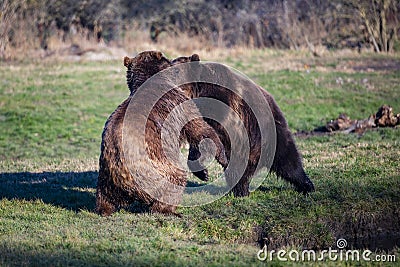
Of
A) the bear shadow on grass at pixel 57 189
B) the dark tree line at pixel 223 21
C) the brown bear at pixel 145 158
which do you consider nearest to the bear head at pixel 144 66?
the brown bear at pixel 145 158

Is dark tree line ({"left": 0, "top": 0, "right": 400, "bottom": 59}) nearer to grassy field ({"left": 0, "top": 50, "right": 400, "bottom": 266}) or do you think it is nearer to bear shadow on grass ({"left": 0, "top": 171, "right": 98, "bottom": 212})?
grassy field ({"left": 0, "top": 50, "right": 400, "bottom": 266})

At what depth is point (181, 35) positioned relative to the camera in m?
28.3

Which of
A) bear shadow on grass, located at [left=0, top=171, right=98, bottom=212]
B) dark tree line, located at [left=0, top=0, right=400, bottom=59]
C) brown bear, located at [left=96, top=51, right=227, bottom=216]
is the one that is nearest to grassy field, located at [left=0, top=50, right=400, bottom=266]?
bear shadow on grass, located at [left=0, top=171, right=98, bottom=212]

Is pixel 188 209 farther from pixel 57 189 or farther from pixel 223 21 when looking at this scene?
pixel 223 21

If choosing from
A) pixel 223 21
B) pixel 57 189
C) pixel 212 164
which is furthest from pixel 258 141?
pixel 223 21

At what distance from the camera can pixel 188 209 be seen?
8047 millimetres

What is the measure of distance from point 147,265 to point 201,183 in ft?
13.0

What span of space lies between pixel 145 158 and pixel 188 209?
3.95 feet

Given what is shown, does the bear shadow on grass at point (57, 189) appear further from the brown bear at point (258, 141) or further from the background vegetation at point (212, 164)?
the brown bear at point (258, 141)

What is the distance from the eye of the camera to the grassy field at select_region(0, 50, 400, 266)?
639 cm

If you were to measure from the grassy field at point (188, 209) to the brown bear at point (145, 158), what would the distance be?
0.86 ft

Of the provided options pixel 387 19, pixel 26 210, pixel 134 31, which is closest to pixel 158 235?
pixel 26 210

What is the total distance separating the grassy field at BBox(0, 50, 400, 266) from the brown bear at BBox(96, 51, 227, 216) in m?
0.26

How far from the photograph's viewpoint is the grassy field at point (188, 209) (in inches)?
251
